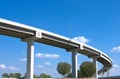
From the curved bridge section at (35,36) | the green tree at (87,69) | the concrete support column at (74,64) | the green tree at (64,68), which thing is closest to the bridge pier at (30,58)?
the curved bridge section at (35,36)

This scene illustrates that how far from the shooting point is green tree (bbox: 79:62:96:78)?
78.6 m

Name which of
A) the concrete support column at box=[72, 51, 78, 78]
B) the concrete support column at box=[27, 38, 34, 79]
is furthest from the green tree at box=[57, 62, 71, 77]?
the concrete support column at box=[27, 38, 34, 79]

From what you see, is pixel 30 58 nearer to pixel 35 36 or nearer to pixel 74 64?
pixel 35 36

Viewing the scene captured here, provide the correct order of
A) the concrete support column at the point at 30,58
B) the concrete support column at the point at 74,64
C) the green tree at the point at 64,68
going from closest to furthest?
1. the concrete support column at the point at 30,58
2. the concrete support column at the point at 74,64
3. the green tree at the point at 64,68

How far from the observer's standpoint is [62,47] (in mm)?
76875

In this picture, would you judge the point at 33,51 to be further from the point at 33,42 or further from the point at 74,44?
the point at 74,44

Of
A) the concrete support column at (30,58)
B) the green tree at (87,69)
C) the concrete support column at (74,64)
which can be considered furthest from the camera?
the green tree at (87,69)

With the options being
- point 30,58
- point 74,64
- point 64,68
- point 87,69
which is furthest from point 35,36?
point 64,68

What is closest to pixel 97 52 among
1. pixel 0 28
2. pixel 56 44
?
pixel 56 44

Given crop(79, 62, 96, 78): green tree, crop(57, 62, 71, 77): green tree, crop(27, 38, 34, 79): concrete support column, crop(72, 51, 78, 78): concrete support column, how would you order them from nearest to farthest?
crop(27, 38, 34, 79): concrete support column, crop(72, 51, 78, 78): concrete support column, crop(79, 62, 96, 78): green tree, crop(57, 62, 71, 77): green tree

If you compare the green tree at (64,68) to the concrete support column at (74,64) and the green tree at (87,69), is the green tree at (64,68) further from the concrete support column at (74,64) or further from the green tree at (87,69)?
the concrete support column at (74,64)

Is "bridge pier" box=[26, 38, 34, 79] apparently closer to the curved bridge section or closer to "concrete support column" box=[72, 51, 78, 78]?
the curved bridge section

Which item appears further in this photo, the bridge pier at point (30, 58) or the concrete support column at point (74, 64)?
the concrete support column at point (74, 64)

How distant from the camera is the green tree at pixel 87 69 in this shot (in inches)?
3093
